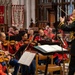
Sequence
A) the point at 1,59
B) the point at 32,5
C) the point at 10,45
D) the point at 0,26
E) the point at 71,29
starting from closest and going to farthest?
the point at 1,59
the point at 71,29
the point at 10,45
the point at 0,26
the point at 32,5

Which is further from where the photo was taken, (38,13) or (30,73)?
(38,13)

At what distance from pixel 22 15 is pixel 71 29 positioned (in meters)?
9.64

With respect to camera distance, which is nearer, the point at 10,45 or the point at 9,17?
the point at 10,45

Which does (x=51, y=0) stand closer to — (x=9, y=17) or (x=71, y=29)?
(x=9, y=17)

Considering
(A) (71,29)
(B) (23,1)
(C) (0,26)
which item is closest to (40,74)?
(A) (71,29)

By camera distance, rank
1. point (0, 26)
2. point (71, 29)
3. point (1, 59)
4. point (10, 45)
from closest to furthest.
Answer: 1. point (1, 59)
2. point (71, 29)
3. point (10, 45)
4. point (0, 26)

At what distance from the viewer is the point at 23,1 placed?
620 inches

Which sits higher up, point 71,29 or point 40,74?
point 71,29

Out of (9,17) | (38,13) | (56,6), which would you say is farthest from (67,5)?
(9,17)

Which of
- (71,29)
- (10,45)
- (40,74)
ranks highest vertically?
(71,29)

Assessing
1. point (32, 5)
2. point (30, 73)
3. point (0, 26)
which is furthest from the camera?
point (32, 5)

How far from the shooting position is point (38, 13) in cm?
1612

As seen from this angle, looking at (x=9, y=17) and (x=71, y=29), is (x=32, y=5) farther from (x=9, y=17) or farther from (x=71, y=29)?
(x=71, y=29)

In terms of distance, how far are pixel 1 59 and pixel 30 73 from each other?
213 centimetres
